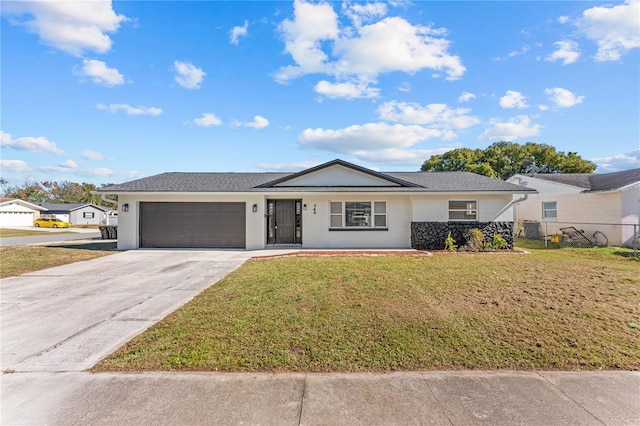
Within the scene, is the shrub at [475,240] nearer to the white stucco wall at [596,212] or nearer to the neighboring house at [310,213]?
the neighboring house at [310,213]

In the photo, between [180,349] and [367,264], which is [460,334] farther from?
[367,264]

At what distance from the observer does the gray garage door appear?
13.1 meters

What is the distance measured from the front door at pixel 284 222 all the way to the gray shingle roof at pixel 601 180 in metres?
14.8

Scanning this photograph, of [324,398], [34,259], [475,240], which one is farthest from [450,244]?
[34,259]

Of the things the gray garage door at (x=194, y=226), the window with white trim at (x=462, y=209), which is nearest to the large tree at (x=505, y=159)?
the window with white trim at (x=462, y=209)

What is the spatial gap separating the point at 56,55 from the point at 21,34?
3.32 feet

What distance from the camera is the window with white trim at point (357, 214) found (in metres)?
13.0

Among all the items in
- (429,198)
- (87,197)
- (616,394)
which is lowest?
(616,394)

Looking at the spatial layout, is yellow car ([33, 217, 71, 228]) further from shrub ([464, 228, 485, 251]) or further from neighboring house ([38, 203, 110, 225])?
shrub ([464, 228, 485, 251])

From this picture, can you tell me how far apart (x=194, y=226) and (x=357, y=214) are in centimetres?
751

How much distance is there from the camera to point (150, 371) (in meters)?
3.21

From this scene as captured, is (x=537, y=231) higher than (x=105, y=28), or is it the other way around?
(x=105, y=28)

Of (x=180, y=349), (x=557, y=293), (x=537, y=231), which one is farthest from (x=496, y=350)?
(x=537, y=231)

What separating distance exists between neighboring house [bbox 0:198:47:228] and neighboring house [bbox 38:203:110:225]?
86.7 inches
